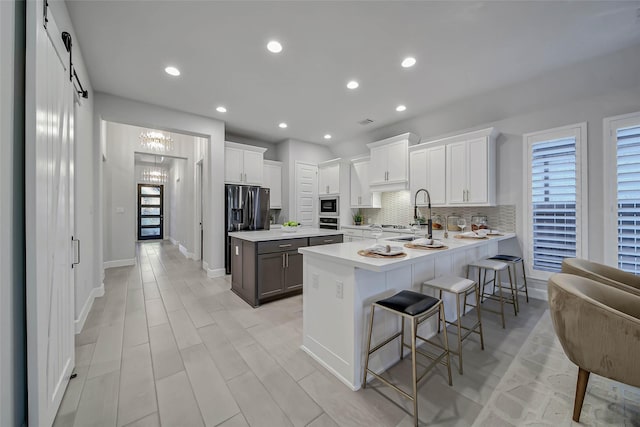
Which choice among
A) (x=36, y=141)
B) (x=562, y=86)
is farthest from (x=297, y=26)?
(x=562, y=86)

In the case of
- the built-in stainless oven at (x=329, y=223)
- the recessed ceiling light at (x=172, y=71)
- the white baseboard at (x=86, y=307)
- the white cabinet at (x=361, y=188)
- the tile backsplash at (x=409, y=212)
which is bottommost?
the white baseboard at (x=86, y=307)

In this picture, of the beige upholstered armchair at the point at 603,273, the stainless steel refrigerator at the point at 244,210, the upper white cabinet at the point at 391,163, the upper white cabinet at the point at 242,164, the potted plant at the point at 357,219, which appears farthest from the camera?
the potted plant at the point at 357,219

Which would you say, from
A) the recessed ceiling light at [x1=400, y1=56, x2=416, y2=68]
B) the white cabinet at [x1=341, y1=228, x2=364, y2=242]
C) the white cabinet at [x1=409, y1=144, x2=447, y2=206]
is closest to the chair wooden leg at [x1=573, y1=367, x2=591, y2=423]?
the white cabinet at [x1=409, y1=144, x2=447, y2=206]

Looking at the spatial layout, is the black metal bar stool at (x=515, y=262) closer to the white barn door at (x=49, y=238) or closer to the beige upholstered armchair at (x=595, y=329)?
the beige upholstered armchair at (x=595, y=329)

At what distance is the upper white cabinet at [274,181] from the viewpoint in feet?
19.1

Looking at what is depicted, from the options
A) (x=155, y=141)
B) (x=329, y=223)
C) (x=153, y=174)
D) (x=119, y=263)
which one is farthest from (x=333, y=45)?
(x=153, y=174)

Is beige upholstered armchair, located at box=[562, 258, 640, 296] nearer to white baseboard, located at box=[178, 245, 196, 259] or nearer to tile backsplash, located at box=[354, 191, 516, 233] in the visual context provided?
tile backsplash, located at box=[354, 191, 516, 233]

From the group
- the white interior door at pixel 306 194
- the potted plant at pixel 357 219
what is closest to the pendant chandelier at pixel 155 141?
the white interior door at pixel 306 194

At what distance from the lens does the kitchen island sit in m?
1.67

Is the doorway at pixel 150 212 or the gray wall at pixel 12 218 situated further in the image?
the doorway at pixel 150 212

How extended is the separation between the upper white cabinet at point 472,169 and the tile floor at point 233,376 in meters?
1.65

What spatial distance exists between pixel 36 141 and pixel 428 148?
4533 millimetres

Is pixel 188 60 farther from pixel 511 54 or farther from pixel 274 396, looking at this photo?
pixel 511 54

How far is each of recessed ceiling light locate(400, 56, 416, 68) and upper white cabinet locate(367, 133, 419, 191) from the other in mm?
1603
